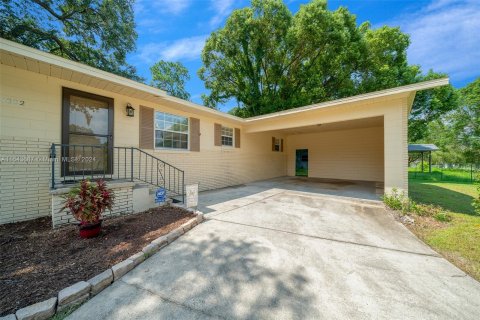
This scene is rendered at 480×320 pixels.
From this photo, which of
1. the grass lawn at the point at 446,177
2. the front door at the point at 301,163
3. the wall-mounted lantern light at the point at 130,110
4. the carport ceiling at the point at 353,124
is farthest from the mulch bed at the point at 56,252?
the grass lawn at the point at 446,177

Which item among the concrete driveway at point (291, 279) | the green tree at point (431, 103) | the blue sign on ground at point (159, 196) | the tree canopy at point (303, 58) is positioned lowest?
the concrete driveway at point (291, 279)

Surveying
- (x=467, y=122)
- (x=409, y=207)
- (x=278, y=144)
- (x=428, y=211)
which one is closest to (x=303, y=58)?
(x=278, y=144)

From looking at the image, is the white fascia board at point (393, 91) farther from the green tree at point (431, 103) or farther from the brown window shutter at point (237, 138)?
the green tree at point (431, 103)

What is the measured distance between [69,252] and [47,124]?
320 cm

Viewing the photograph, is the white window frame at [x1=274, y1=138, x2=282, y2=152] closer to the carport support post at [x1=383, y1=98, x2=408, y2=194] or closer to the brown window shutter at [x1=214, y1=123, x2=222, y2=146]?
the brown window shutter at [x1=214, y1=123, x2=222, y2=146]

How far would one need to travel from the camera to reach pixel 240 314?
180 cm

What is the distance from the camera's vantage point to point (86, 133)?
4828 millimetres

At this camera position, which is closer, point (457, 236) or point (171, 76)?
point (457, 236)

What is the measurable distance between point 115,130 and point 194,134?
112 inches

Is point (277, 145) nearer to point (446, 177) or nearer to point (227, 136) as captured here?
point (227, 136)

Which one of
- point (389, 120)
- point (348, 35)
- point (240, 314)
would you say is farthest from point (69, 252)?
point (348, 35)

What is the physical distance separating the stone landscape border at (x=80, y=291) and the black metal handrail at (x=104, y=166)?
8.38ft

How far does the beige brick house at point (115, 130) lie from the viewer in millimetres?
3904

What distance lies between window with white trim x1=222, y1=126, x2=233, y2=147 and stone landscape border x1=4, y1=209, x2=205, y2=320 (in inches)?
261
